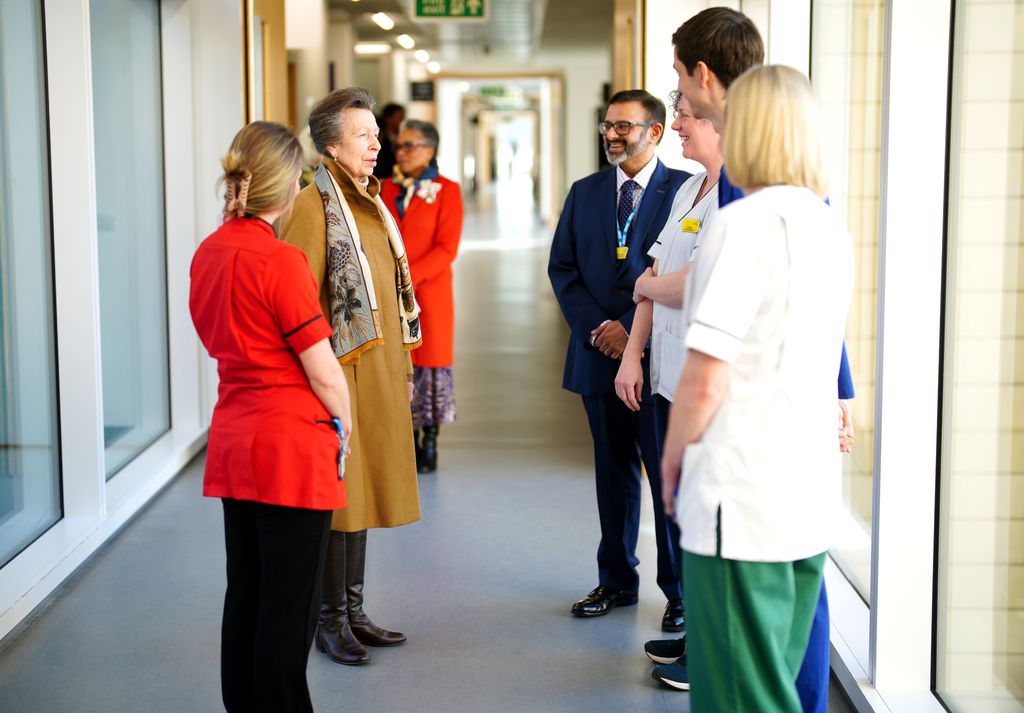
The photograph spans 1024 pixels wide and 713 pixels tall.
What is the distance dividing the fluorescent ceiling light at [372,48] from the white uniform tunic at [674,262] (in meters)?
16.0

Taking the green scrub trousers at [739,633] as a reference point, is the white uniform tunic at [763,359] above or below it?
above

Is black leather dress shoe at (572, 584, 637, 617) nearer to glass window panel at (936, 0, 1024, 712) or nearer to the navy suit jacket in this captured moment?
the navy suit jacket

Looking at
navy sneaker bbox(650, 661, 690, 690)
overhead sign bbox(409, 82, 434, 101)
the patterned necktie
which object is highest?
overhead sign bbox(409, 82, 434, 101)

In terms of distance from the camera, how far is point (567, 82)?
72.9 feet

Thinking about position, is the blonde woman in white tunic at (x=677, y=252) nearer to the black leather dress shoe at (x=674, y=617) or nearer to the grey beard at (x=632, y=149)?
the grey beard at (x=632, y=149)

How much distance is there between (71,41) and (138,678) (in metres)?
2.30

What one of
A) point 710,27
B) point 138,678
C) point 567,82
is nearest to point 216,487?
point 138,678

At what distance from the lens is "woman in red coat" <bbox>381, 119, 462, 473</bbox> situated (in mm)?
5383

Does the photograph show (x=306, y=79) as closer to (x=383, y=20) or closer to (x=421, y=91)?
(x=383, y=20)

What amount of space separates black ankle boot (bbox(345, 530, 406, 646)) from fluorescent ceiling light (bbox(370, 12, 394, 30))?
12.9 meters

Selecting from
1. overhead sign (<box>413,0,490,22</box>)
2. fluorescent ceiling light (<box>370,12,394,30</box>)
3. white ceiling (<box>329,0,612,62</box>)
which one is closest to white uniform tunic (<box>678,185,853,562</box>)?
white ceiling (<box>329,0,612,62</box>)

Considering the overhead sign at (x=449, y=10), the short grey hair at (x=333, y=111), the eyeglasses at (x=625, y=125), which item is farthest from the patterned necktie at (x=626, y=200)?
the overhead sign at (x=449, y=10)

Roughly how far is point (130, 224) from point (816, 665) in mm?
4034

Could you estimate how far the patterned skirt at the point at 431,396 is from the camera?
565 cm
